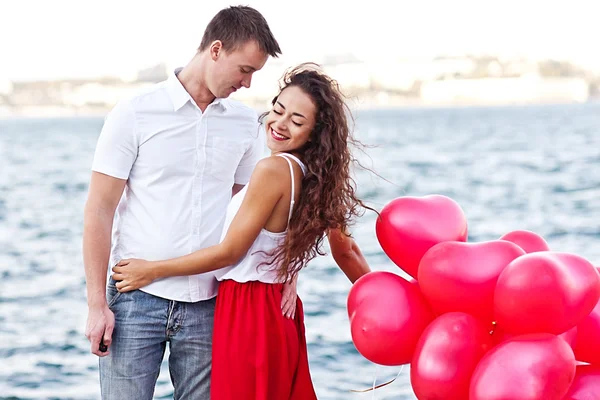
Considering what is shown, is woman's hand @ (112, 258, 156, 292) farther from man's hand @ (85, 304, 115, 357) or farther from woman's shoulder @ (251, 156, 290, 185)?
woman's shoulder @ (251, 156, 290, 185)

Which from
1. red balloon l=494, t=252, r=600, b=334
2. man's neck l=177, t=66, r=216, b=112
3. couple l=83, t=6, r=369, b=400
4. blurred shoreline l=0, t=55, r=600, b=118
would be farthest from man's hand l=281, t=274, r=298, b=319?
blurred shoreline l=0, t=55, r=600, b=118

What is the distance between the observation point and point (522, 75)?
85.6 metres

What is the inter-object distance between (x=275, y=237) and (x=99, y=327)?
2.13 feet

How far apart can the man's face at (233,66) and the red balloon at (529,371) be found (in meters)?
1.22

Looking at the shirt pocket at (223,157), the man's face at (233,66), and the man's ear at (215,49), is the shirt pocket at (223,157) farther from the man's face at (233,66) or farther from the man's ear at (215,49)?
the man's ear at (215,49)

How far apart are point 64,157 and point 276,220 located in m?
40.8

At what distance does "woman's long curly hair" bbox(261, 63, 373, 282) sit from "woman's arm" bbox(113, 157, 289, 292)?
10cm

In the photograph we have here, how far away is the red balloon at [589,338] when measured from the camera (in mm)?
2266

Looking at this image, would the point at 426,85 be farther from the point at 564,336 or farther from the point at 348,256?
the point at 564,336

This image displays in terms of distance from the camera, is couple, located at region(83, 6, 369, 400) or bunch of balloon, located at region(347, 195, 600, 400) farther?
couple, located at region(83, 6, 369, 400)

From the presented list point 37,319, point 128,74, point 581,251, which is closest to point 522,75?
point 128,74

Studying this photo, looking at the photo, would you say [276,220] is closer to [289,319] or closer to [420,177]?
Answer: [289,319]

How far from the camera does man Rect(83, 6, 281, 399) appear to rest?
2.62 metres

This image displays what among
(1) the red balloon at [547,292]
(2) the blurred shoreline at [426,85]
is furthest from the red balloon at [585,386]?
(2) the blurred shoreline at [426,85]
